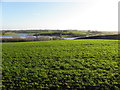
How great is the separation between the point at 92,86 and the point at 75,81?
5.05 ft

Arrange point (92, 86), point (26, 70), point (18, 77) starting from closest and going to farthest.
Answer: point (92, 86), point (18, 77), point (26, 70)

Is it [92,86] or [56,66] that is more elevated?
[56,66]

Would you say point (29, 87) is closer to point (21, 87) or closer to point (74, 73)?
point (21, 87)

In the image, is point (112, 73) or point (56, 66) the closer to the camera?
point (112, 73)

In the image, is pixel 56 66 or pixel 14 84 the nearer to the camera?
pixel 14 84

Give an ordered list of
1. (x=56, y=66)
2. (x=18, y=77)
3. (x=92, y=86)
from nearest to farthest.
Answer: (x=92, y=86) → (x=18, y=77) → (x=56, y=66)

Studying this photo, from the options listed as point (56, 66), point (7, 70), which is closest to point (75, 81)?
point (56, 66)

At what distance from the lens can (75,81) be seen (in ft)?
32.6

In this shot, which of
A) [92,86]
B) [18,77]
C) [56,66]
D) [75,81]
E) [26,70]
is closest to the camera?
[92,86]

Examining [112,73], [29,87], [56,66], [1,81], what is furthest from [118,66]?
[1,81]

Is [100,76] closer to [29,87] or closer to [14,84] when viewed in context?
[29,87]

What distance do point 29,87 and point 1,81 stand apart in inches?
123

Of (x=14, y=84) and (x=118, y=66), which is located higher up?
(x=118, y=66)

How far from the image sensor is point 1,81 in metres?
10.4
